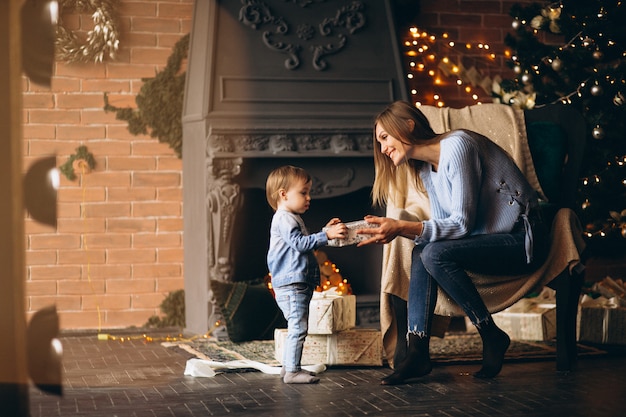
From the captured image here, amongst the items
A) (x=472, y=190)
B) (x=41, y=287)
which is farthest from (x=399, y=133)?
(x=41, y=287)

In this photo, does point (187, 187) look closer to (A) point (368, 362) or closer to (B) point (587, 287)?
(A) point (368, 362)

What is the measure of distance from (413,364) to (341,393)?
1.03 feet

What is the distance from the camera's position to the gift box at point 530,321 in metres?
4.35

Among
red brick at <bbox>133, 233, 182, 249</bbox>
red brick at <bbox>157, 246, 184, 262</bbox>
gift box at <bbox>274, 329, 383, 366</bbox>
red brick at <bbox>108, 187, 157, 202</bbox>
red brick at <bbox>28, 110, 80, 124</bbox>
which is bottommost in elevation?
gift box at <bbox>274, 329, 383, 366</bbox>

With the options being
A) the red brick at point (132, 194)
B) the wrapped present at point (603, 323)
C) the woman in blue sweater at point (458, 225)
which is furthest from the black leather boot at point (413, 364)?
the red brick at point (132, 194)

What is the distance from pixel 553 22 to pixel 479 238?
199 cm

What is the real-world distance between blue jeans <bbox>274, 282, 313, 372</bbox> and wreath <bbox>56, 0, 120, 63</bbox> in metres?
2.10

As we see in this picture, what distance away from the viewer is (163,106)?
4.96m

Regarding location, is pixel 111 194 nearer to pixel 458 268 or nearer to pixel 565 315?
pixel 458 268

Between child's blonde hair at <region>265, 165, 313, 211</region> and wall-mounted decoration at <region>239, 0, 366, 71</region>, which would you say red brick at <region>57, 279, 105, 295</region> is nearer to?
wall-mounted decoration at <region>239, 0, 366, 71</region>

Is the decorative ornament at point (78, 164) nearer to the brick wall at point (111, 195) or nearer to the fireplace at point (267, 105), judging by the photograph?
the brick wall at point (111, 195)

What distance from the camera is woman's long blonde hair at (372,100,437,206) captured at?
337 centimetres

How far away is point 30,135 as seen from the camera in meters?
4.84

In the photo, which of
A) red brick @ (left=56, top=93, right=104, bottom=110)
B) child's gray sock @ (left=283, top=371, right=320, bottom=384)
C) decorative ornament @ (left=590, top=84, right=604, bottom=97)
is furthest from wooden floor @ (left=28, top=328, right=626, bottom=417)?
red brick @ (left=56, top=93, right=104, bottom=110)
